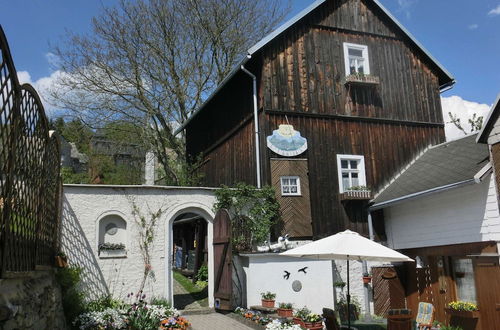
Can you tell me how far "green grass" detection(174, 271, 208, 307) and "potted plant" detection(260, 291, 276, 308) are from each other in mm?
1808

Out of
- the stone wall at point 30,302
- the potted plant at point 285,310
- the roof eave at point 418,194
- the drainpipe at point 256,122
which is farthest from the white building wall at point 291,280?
the stone wall at point 30,302

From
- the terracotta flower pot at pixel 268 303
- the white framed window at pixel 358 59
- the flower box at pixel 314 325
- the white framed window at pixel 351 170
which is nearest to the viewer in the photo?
the flower box at pixel 314 325

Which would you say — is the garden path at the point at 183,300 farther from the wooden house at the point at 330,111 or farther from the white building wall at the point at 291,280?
the wooden house at the point at 330,111

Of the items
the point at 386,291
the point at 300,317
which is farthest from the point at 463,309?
the point at 300,317

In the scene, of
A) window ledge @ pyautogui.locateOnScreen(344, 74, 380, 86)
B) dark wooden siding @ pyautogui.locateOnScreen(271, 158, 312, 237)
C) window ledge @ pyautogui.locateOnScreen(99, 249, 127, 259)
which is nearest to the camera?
window ledge @ pyautogui.locateOnScreen(99, 249, 127, 259)

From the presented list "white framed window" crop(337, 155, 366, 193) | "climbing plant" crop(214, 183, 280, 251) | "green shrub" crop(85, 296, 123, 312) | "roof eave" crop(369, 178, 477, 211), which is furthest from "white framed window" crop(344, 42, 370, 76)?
"green shrub" crop(85, 296, 123, 312)

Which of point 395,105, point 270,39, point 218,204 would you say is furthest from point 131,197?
point 395,105

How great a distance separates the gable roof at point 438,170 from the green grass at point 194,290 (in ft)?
18.5

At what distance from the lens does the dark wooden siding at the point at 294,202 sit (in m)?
12.9

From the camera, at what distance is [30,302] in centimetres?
523

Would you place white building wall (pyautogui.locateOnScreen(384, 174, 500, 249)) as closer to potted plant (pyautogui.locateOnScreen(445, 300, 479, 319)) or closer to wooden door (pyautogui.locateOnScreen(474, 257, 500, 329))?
wooden door (pyautogui.locateOnScreen(474, 257, 500, 329))

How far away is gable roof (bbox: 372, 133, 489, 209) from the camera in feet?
36.0

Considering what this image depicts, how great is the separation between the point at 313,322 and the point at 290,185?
458 cm

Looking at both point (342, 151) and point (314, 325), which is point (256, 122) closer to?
point (342, 151)
